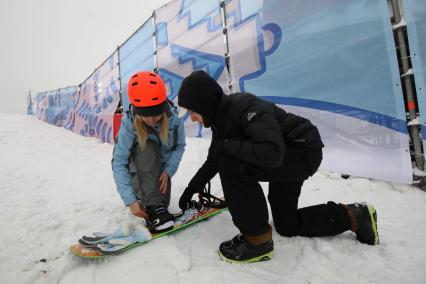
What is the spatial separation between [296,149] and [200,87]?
0.67m

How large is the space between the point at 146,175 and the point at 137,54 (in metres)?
6.00

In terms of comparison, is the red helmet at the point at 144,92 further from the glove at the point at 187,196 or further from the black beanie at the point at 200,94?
the glove at the point at 187,196

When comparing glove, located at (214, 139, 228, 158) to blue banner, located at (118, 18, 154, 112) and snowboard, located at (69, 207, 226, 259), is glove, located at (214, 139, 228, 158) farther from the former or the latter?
blue banner, located at (118, 18, 154, 112)

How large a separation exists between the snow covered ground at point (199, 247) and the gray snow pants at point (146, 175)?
282 millimetres

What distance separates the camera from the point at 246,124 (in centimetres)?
154

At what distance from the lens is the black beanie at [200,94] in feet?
5.43

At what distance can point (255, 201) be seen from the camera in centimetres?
161

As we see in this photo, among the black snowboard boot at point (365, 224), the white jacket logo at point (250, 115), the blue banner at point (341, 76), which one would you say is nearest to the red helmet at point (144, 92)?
the white jacket logo at point (250, 115)

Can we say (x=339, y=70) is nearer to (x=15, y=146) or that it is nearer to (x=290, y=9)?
(x=290, y=9)

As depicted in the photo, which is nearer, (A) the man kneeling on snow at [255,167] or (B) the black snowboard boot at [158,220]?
(A) the man kneeling on snow at [255,167]

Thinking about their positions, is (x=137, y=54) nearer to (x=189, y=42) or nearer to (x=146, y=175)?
(x=189, y=42)

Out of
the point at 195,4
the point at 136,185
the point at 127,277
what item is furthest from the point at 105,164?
the point at 127,277

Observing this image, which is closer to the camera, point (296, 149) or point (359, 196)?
point (296, 149)

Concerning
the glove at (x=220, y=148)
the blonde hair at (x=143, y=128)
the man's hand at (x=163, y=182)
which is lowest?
the man's hand at (x=163, y=182)
